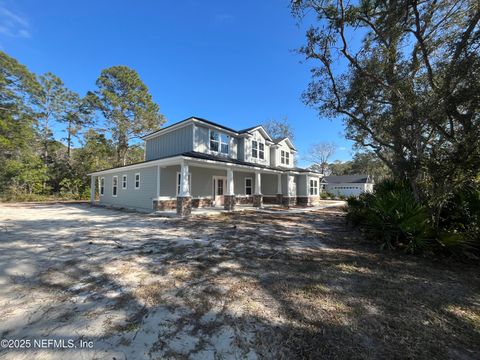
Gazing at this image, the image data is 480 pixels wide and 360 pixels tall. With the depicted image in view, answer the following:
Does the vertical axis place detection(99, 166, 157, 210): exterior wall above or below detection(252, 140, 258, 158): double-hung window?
below

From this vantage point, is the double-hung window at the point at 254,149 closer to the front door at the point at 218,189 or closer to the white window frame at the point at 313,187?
the front door at the point at 218,189

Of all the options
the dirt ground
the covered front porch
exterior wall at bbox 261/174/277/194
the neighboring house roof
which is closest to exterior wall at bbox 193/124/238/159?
the covered front porch

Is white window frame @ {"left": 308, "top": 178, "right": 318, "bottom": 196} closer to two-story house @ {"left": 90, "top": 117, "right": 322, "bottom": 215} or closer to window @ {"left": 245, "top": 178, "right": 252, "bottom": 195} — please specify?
two-story house @ {"left": 90, "top": 117, "right": 322, "bottom": 215}

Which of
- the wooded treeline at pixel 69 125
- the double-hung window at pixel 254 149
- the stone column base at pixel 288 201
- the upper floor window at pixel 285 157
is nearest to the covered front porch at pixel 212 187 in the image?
the stone column base at pixel 288 201

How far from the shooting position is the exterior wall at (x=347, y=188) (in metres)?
42.4

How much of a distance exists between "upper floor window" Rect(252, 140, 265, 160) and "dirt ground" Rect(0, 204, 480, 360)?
14.2 meters

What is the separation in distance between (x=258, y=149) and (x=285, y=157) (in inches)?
191

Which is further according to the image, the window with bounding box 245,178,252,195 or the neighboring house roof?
the neighboring house roof

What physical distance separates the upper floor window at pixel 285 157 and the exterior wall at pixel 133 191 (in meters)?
13.5

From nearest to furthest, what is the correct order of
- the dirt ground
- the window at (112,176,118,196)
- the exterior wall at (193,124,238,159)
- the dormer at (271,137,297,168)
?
the dirt ground < the exterior wall at (193,124,238,159) < the window at (112,176,118,196) < the dormer at (271,137,297,168)

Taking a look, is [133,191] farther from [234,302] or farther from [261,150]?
[234,302]

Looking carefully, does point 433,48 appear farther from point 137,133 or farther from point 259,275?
point 137,133

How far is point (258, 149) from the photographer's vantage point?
20.2 metres

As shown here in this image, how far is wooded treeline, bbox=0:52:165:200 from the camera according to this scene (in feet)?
80.8
